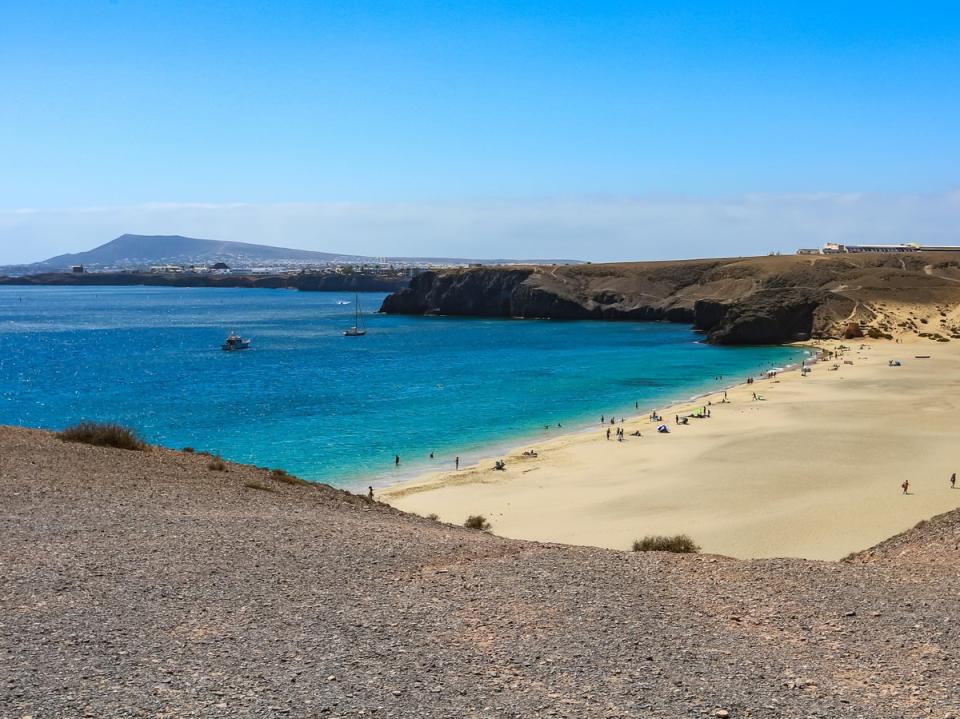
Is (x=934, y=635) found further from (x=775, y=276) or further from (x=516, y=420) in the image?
(x=775, y=276)

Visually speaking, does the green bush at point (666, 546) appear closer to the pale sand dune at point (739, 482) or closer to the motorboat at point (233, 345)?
the pale sand dune at point (739, 482)

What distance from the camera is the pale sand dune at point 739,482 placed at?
23594mm

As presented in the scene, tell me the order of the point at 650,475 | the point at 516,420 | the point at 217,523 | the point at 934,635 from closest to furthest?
the point at 934,635 → the point at 217,523 → the point at 650,475 → the point at 516,420

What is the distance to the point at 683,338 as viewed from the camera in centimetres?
9388

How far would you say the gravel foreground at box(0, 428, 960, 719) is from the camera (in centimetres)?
791

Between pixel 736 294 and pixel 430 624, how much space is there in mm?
105507

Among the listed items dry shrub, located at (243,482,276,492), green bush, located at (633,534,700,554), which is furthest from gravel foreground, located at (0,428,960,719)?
dry shrub, located at (243,482,276,492)

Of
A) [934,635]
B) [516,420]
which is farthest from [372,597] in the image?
[516,420]

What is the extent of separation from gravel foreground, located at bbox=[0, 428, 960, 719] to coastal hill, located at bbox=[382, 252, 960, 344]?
77.8 m

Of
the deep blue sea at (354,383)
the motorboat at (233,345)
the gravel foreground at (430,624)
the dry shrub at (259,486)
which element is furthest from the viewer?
the motorboat at (233,345)

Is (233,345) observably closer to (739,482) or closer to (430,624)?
(739,482)

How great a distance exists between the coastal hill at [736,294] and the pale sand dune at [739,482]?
137 ft

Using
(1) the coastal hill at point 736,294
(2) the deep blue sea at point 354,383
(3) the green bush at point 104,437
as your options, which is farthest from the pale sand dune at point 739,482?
(1) the coastal hill at point 736,294

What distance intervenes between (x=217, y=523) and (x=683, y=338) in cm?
8425
